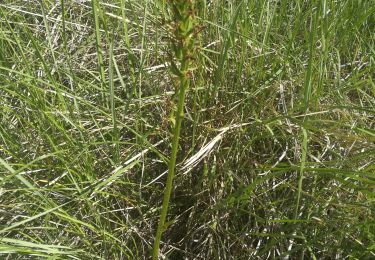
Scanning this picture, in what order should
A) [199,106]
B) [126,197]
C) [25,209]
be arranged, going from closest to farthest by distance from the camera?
[25,209] < [126,197] < [199,106]

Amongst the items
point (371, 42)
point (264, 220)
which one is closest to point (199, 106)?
point (264, 220)

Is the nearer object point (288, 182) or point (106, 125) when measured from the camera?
point (288, 182)

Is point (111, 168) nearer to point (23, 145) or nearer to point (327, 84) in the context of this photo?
point (23, 145)

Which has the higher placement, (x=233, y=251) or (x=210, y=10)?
(x=210, y=10)

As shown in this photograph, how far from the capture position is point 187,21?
86 centimetres

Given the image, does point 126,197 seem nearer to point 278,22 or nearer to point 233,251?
point 233,251

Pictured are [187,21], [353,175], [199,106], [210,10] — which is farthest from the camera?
[210,10]

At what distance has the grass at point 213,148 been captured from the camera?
1.23 m

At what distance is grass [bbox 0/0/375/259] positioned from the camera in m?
1.23

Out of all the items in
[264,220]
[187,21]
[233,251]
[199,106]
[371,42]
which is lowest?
[233,251]

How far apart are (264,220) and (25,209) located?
537 millimetres

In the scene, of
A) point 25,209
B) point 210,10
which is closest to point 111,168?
point 25,209

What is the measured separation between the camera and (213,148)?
1.41m

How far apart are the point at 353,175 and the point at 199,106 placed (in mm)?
475
